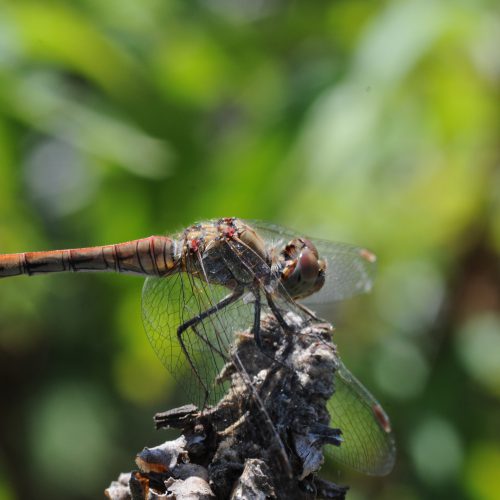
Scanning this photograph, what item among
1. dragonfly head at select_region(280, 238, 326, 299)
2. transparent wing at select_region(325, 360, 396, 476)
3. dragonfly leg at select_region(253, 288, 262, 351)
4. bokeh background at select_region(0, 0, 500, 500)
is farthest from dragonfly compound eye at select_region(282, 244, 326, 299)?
bokeh background at select_region(0, 0, 500, 500)

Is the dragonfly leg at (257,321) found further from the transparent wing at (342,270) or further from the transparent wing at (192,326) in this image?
the transparent wing at (342,270)

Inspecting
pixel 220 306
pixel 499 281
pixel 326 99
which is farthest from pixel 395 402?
pixel 220 306

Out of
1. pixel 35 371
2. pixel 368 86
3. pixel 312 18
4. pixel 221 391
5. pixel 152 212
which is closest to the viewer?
pixel 221 391

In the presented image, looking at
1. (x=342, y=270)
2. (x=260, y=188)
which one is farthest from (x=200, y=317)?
(x=260, y=188)

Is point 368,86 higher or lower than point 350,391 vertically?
higher

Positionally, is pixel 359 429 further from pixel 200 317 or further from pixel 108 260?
pixel 108 260

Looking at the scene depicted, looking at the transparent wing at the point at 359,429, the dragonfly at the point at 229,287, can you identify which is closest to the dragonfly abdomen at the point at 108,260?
the dragonfly at the point at 229,287

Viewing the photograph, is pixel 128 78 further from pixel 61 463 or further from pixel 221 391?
pixel 221 391
